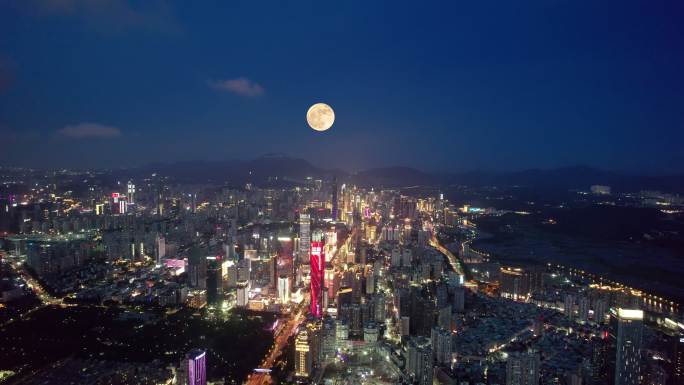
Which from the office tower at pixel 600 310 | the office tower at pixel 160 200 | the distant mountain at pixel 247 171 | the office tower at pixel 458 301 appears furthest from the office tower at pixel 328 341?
the distant mountain at pixel 247 171

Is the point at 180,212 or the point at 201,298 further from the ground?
the point at 180,212

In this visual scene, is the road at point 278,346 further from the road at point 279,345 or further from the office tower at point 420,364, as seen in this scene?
the office tower at point 420,364

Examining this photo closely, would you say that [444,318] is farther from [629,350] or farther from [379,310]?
[629,350]

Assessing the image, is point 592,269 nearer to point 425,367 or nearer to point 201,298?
point 425,367

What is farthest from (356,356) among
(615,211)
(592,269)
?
(615,211)

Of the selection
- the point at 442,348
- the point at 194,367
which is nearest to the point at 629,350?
the point at 442,348

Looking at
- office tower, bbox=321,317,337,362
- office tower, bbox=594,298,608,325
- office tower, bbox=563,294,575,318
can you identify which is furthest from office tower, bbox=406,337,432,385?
office tower, bbox=594,298,608,325
